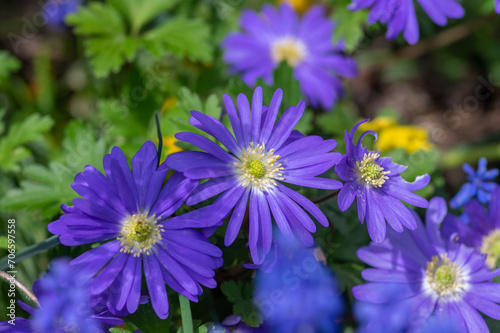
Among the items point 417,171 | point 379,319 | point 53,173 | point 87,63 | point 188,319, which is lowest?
point 379,319

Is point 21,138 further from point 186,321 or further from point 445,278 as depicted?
point 445,278

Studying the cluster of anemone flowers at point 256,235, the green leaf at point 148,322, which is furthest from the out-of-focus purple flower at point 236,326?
the green leaf at point 148,322

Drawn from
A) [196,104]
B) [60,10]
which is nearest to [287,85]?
[196,104]

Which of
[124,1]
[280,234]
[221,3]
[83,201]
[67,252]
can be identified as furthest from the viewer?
[221,3]

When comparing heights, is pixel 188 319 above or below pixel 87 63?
below

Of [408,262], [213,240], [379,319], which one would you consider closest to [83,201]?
[213,240]

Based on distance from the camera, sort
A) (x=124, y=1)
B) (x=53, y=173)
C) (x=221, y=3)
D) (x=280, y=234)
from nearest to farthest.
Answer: (x=280, y=234) < (x=53, y=173) < (x=124, y=1) < (x=221, y=3)

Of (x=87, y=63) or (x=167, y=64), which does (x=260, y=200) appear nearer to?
(x=167, y=64)

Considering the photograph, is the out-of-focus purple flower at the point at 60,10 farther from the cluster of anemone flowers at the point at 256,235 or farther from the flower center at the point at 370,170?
the flower center at the point at 370,170
